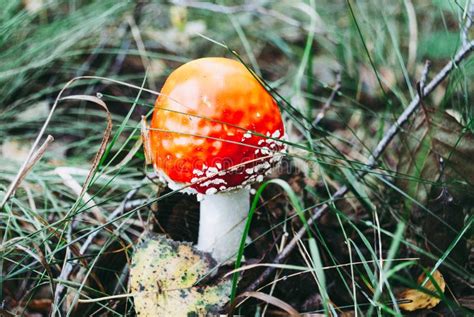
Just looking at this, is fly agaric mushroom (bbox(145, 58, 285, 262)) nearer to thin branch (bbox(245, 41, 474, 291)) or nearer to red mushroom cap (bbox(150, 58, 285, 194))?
red mushroom cap (bbox(150, 58, 285, 194))

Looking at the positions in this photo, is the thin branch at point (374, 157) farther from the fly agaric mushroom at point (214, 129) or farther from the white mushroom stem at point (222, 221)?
the fly agaric mushroom at point (214, 129)

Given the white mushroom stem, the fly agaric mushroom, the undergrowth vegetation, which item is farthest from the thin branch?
the fly agaric mushroom

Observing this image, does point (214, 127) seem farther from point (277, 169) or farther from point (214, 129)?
point (277, 169)

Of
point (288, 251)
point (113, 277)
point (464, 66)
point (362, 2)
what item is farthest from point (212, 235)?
point (362, 2)

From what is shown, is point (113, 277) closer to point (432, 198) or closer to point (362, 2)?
point (432, 198)

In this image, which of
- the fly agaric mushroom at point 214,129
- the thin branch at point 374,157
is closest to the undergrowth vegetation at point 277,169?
the thin branch at point 374,157

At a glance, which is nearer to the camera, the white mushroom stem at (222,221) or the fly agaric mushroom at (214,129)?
the fly agaric mushroom at (214,129)
